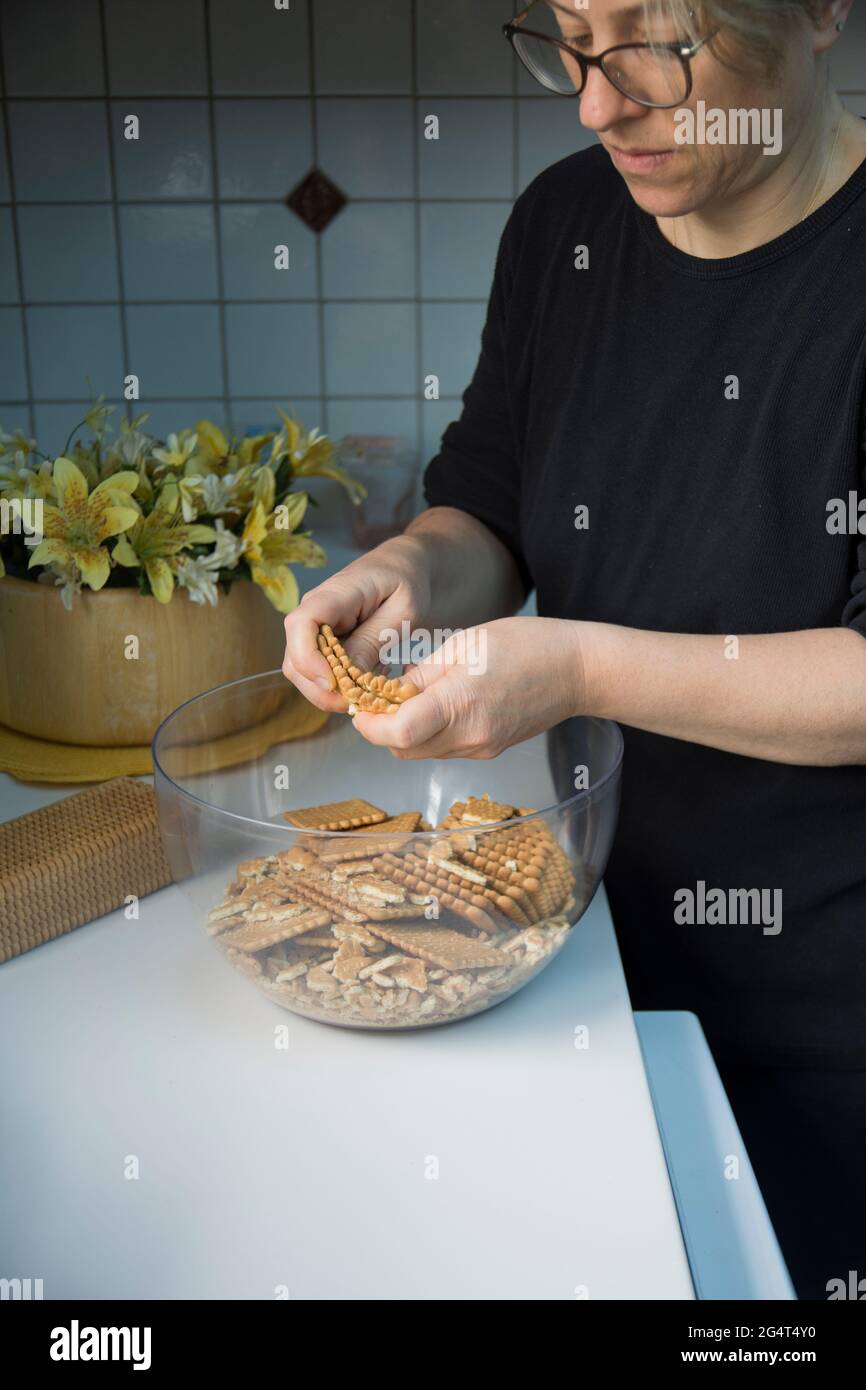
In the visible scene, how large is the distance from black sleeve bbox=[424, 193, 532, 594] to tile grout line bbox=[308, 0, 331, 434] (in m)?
0.82

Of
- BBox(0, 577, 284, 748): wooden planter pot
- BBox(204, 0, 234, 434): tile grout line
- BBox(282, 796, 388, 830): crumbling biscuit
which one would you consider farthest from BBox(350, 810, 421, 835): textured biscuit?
BBox(204, 0, 234, 434): tile grout line

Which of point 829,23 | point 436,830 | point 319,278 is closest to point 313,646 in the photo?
point 436,830

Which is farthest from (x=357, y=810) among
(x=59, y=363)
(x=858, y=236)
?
(x=59, y=363)

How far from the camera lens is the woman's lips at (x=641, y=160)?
0.85 metres

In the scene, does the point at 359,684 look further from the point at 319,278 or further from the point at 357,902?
the point at 319,278

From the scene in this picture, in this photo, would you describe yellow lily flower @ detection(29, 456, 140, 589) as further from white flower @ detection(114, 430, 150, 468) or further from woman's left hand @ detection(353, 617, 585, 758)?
woman's left hand @ detection(353, 617, 585, 758)

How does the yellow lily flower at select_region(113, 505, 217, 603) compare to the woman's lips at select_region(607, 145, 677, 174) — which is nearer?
the woman's lips at select_region(607, 145, 677, 174)

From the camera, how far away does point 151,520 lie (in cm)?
109

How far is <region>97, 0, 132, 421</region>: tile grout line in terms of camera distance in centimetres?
184

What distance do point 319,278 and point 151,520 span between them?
1.02m

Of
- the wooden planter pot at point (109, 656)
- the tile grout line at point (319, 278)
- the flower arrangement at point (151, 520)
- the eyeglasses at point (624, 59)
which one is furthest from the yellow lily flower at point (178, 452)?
the tile grout line at point (319, 278)

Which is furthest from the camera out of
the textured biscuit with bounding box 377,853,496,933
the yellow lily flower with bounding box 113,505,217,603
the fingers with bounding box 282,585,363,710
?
the yellow lily flower with bounding box 113,505,217,603
